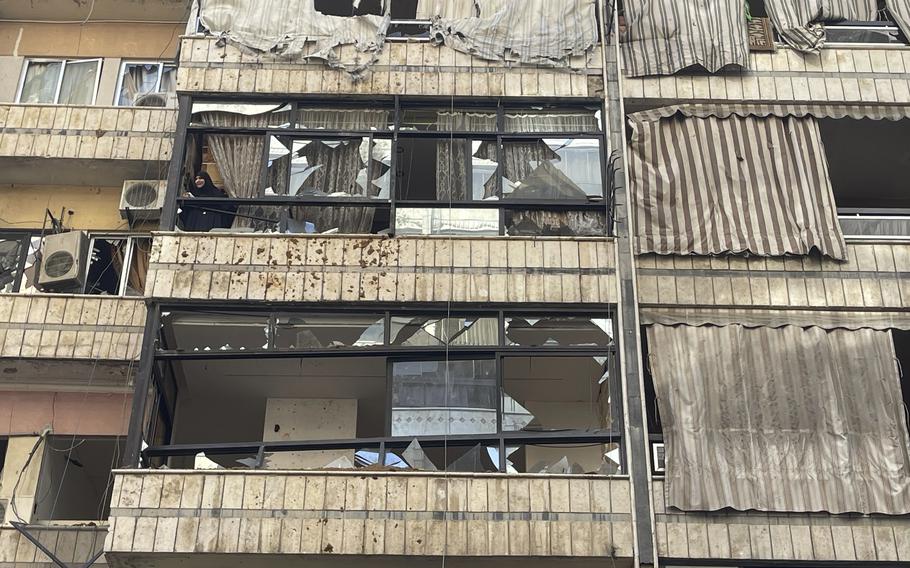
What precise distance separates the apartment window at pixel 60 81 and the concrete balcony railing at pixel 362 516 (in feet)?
26.8

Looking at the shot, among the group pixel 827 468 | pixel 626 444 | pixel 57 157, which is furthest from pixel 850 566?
pixel 57 157

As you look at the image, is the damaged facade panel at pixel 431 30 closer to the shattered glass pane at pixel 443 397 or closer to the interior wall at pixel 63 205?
the interior wall at pixel 63 205

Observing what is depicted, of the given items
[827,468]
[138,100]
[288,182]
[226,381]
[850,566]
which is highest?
[138,100]

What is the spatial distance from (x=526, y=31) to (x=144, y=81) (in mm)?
6818

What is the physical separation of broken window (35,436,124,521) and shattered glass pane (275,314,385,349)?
3076 millimetres

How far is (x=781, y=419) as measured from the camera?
46.0 ft

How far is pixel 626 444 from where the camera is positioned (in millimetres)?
13836

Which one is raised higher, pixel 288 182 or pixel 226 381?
pixel 288 182

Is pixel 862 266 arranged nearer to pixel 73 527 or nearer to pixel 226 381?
pixel 226 381

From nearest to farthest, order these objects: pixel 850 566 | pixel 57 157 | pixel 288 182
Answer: pixel 850 566 < pixel 288 182 < pixel 57 157

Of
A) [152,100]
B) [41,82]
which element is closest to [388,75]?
[152,100]

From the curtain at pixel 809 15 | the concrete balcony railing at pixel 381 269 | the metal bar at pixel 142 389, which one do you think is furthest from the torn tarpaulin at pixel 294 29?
the curtain at pixel 809 15

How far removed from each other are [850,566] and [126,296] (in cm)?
1049

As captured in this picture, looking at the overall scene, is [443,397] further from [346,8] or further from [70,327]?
[346,8]
